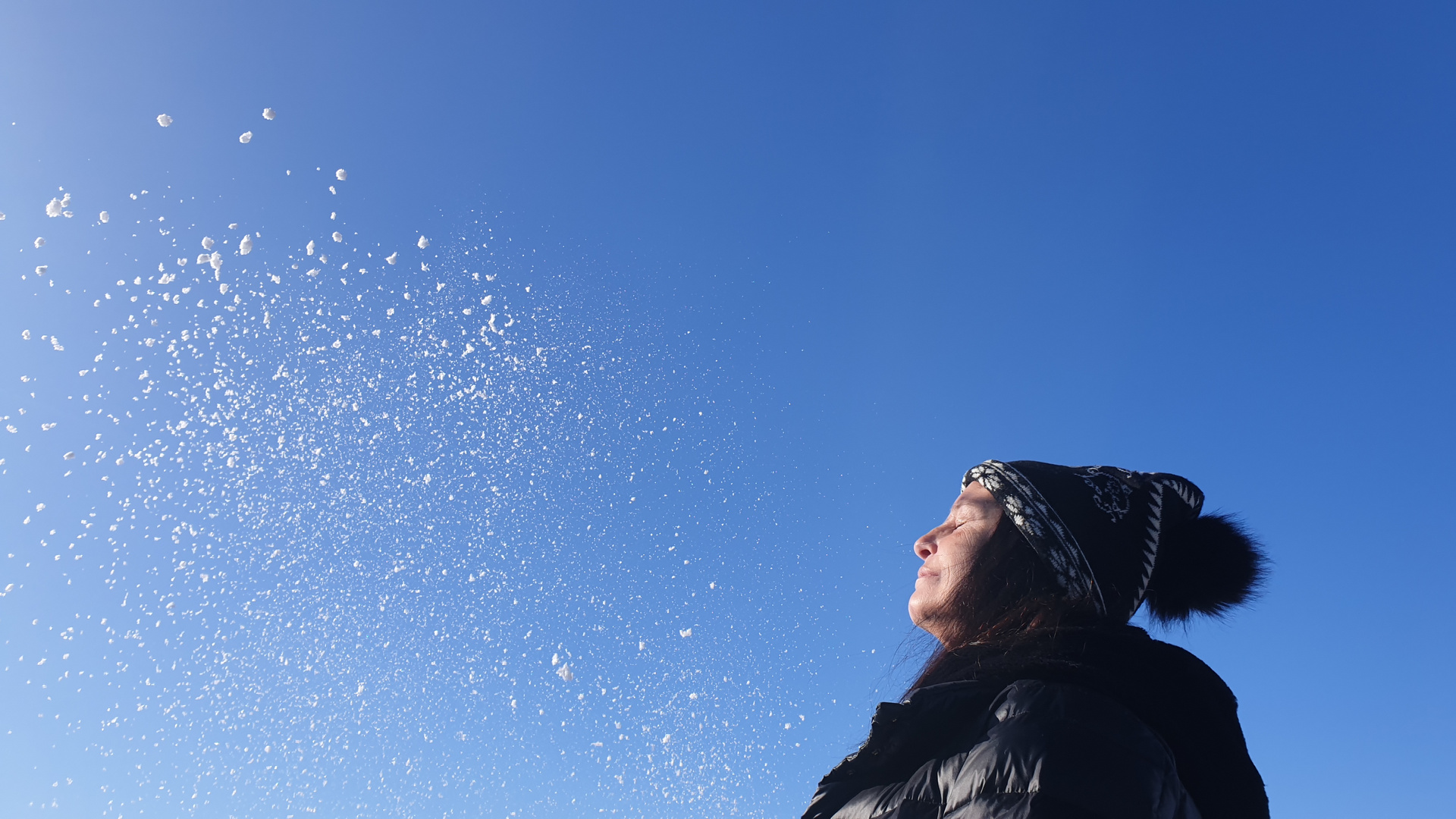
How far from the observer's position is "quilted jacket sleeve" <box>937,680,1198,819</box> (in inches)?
77.1

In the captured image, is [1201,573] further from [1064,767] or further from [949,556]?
[1064,767]

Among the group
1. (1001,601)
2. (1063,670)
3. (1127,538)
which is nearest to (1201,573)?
(1127,538)

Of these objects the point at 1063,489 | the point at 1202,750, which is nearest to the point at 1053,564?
the point at 1063,489

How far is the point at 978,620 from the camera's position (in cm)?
322

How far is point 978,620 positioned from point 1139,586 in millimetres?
→ 614

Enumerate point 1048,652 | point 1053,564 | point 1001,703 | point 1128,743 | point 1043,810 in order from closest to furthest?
point 1043,810
point 1128,743
point 1001,703
point 1048,652
point 1053,564

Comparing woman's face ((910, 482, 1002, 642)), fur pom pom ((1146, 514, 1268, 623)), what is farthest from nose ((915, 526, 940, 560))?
fur pom pom ((1146, 514, 1268, 623))

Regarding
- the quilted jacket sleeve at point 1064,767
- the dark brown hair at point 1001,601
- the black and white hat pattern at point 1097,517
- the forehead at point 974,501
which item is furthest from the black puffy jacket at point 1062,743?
the forehead at point 974,501

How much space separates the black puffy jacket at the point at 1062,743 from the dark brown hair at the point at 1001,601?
19 cm

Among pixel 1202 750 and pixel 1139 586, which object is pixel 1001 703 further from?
pixel 1139 586

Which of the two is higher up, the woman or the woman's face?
the woman's face

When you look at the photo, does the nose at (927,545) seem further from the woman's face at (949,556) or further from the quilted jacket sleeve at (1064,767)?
the quilted jacket sleeve at (1064,767)

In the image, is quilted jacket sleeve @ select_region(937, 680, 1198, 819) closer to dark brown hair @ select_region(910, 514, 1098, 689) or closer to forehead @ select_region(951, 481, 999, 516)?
dark brown hair @ select_region(910, 514, 1098, 689)

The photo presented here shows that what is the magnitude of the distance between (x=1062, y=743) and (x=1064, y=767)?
7 cm
